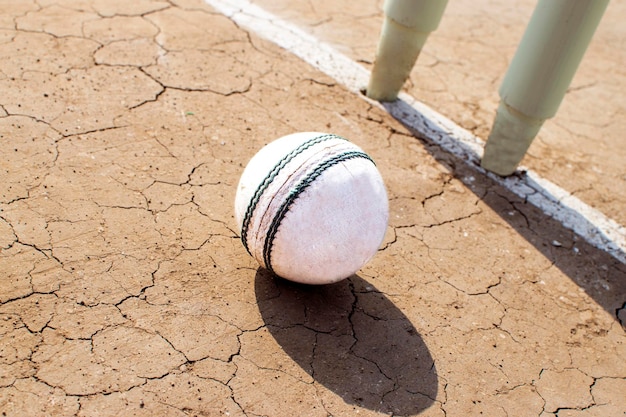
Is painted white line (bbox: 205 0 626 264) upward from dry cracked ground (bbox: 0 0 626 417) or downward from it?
upward

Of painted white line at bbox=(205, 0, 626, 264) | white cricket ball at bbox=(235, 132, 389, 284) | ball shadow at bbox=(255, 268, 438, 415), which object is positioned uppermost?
white cricket ball at bbox=(235, 132, 389, 284)

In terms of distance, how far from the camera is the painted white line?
5371mm

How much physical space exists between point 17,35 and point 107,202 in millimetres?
2466

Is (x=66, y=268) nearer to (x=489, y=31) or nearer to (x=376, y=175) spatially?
(x=376, y=175)

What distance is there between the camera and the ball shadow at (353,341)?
11.8 feet

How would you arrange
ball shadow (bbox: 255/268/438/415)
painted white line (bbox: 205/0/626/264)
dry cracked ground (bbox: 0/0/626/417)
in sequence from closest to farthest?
dry cracked ground (bbox: 0/0/626/417), ball shadow (bbox: 255/268/438/415), painted white line (bbox: 205/0/626/264)

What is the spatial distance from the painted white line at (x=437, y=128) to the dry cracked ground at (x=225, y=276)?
0.56ft

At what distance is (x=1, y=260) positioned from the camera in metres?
3.80

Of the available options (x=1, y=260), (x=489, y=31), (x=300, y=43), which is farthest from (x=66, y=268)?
(x=489, y=31)

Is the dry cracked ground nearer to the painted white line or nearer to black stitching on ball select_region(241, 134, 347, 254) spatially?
the painted white line

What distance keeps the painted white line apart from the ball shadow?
2109 millimetres

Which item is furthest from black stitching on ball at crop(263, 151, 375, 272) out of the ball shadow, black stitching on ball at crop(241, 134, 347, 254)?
the ball shadow

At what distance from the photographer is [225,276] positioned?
405cm

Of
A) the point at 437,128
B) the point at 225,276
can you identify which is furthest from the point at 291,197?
→ the point at 437,128
